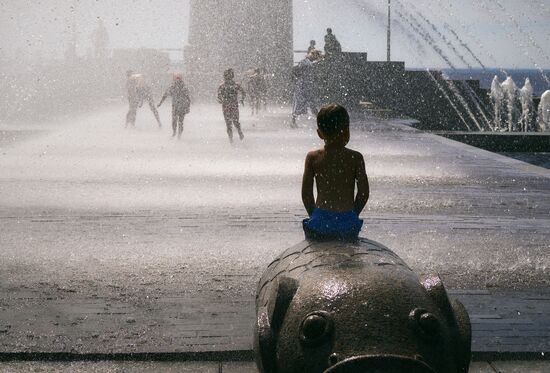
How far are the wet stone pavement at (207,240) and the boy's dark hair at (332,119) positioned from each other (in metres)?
1.51

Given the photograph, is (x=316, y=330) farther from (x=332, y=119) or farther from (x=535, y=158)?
(x=535, y=158)

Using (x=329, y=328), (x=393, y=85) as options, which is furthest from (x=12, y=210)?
(x=393, y=85)

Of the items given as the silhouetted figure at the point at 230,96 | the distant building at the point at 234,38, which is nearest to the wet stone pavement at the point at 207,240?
the silhouetted figure at the point at 230,96

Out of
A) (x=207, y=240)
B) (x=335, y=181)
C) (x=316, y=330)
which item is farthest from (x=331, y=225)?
(x=207, y=240)

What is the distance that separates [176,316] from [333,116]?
2093 mm

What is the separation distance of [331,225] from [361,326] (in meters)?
0.97

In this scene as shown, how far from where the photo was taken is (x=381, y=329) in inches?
115

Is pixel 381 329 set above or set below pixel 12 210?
above

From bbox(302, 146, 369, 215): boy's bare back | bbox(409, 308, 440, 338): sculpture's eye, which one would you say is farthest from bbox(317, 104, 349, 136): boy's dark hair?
bbox(409, 308, 440, 338): sculpture's eye

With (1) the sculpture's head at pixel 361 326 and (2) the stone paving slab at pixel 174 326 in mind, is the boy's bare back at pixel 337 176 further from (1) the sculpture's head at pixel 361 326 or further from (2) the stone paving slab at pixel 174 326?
(2) the stone paving slab at pixel 174 326

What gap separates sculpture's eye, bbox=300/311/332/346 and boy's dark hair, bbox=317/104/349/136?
4.02 ft

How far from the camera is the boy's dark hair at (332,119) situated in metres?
3.84

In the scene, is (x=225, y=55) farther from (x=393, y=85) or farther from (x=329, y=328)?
(x=329, y=328)

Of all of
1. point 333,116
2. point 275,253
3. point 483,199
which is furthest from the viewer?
point 483,199
